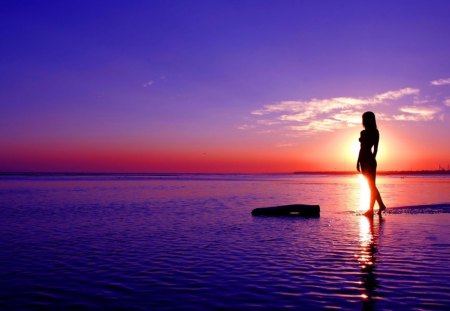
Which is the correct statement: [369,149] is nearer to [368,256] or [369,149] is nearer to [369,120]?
[369,120]

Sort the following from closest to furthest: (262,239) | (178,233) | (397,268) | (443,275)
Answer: (443,275) → (397,268) → (262,239) → (178,233)

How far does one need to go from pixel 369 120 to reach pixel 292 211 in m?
5.24

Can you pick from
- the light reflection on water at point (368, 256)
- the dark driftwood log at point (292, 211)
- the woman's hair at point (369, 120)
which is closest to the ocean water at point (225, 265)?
the light reflection on water at point (368, 256)

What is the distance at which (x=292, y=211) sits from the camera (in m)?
20.8

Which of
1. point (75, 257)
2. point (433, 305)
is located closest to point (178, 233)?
point (75, 257)

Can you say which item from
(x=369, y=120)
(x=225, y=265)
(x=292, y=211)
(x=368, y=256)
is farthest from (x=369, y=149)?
(x=225, y=265)

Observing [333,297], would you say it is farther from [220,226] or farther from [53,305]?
[220,226]

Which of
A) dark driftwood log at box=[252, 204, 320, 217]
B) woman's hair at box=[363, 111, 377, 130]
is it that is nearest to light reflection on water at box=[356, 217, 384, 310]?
dark driftwood log at box=[252, 204, 320, 217]

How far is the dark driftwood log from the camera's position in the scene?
66.1 ft

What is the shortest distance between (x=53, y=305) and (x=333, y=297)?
4099 mm

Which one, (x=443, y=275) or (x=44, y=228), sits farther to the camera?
(x=44, y=228)

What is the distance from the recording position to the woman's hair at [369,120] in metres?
19.4

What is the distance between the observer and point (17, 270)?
29.3 ft

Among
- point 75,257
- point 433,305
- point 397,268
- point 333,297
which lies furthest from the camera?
point 75,257
